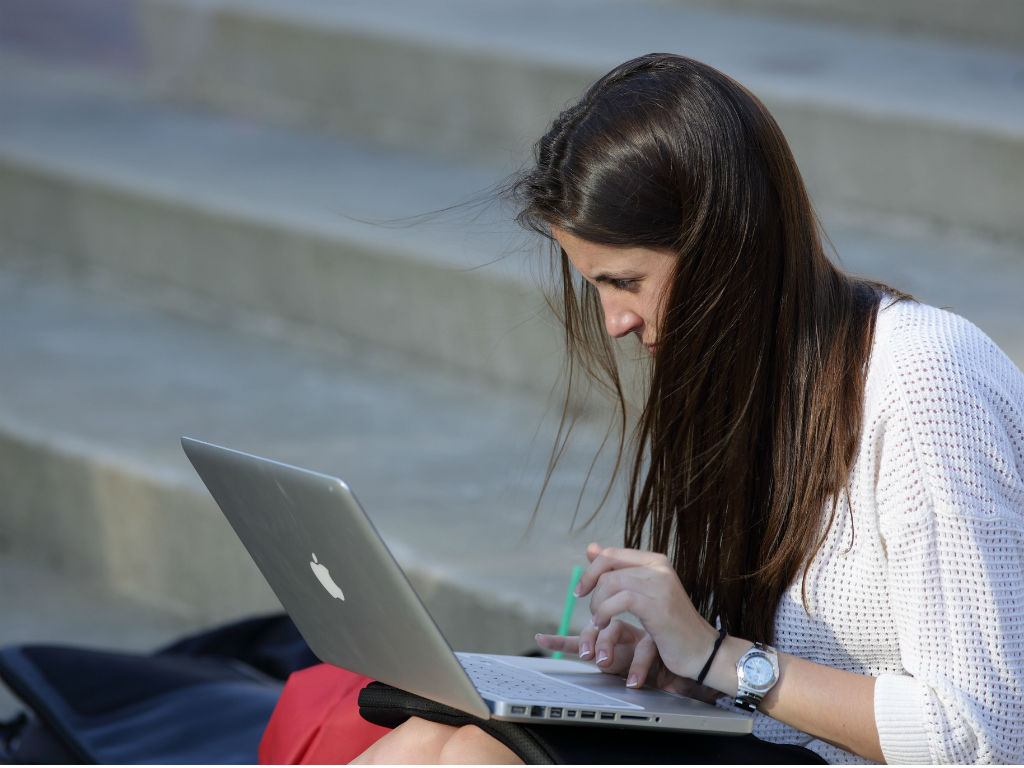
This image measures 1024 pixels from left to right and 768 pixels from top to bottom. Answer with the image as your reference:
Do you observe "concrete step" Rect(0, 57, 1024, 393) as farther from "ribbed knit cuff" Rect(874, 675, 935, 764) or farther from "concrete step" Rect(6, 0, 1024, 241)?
"ribbed knit cuff" Rect(874, 675, 935, 764)

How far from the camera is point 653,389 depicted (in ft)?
4.23

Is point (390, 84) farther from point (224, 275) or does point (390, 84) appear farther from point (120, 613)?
point (120, 613)

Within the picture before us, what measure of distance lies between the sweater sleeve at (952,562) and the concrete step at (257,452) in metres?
0.83

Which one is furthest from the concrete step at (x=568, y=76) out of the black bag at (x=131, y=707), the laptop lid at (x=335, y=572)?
the laptop lid at (x=335, y=572)

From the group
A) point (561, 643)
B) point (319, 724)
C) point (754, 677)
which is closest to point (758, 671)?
point (754, 677)

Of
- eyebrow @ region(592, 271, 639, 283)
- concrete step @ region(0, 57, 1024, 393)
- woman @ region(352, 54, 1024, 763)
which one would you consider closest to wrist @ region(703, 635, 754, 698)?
woman @ region(352, 54, 1024, 763)

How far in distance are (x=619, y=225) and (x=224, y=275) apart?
1.98m

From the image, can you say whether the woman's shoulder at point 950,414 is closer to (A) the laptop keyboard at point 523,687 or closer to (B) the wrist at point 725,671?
(B) the wrist at point 725,671

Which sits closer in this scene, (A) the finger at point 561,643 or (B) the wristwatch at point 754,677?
(B) the wristwatch at point 754,677

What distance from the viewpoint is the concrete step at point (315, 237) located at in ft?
8.21

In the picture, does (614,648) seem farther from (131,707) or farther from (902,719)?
(131,707)

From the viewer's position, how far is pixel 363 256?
2.76m

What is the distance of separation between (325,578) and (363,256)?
5.59ft

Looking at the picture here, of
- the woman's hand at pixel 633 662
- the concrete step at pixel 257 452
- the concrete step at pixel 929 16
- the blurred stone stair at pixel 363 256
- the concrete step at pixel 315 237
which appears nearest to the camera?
the woman's hand at pixel 633 662
